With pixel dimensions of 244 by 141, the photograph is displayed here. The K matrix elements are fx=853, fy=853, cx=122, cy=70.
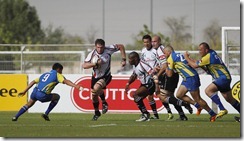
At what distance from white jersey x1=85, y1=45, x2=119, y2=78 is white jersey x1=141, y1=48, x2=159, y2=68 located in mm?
795

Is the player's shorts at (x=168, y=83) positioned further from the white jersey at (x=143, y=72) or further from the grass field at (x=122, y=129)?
the grass field at (x=122, y=129)

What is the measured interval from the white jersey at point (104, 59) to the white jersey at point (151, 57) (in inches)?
31.3

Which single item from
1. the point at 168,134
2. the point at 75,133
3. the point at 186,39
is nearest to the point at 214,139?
the point at 168,134

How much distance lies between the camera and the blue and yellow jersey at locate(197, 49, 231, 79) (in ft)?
70.1

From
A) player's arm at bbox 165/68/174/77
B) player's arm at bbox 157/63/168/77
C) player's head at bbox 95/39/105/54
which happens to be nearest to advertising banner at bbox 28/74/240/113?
player's arm at bbox 165/68/174/77

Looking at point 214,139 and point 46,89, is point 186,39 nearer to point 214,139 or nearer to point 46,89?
point 46,89

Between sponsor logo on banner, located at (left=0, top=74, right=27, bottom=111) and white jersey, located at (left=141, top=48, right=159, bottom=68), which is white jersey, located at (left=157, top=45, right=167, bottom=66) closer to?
white jersey, located at (left=141, top=48, right=159, bottom=68)

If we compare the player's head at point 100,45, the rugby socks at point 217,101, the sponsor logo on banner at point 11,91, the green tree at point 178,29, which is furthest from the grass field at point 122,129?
the green tree at point 178,29

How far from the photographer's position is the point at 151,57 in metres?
23.0

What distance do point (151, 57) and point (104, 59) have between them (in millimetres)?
1296

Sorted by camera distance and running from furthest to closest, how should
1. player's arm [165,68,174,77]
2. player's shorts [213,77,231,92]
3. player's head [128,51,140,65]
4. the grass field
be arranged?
1. player's arm [165,68,174,77]
2. player's head [128,51,140,65]
3. player's shorts [213,77,231,92]
4. the grass field

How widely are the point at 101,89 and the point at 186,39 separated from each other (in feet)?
173

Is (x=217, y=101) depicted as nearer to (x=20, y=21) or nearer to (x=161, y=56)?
(x=161, y=56)

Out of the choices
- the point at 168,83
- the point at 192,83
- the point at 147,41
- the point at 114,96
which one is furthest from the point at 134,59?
the point at 114,96
